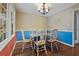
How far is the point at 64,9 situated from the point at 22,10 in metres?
0.80

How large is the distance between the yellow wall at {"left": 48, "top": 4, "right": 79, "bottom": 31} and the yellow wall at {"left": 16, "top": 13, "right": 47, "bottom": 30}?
0.14 m

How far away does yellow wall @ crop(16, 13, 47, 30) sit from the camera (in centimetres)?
167

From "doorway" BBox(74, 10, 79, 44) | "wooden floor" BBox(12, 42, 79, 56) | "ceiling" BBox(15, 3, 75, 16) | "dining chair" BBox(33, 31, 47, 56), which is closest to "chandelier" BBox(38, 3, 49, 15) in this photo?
"ceiling" BBox(15, 3, 75, 16)

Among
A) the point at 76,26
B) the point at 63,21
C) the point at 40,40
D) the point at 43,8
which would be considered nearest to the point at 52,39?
the point at 40,40

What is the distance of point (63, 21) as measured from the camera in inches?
68.0

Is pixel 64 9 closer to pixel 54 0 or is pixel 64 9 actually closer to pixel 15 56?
pixel 54 0

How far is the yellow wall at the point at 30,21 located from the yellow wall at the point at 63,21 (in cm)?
14

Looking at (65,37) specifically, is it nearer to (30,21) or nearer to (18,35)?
(30,21)

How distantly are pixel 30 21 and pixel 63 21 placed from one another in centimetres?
64

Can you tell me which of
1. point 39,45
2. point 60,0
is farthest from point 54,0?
point 39,45

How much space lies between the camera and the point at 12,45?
5.51ft

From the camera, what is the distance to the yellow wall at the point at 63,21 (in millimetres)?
1699

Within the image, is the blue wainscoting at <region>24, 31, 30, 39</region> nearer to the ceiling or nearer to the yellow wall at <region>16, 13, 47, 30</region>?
the yellow wall at <region>16, 13, 47, 30</region>

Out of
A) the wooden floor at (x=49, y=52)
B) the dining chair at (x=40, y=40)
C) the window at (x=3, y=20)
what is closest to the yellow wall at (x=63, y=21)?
the dining chair at (x=40, y=40)
